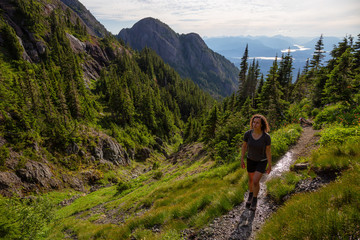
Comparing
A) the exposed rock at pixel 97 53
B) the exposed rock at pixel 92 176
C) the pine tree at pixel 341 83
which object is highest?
the exposed rock at pixel 97 53

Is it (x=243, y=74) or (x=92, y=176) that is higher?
(x=243, y=74)

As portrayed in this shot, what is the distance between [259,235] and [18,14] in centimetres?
9848

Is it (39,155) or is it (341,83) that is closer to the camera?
(341,83)

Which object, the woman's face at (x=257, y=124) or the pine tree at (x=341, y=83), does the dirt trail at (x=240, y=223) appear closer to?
the woman's face at (x=257, y=124)

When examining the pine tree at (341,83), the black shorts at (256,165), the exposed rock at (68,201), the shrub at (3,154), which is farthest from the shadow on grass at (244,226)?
the shrub at (3,154)

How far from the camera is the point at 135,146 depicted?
57625 mm

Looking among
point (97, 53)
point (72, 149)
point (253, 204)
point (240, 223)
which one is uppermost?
point (97, 53)

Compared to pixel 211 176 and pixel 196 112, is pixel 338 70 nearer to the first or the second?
pixel 211 176

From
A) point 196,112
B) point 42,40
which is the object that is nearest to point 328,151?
point 42,40

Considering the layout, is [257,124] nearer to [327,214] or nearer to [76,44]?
[327,214]

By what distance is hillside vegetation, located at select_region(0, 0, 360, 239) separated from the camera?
6.13 metres

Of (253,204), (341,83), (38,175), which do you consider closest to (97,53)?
(38,175)

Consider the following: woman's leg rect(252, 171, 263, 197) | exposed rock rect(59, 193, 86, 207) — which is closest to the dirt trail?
woman's leg rect(252, 171, 263, 197)

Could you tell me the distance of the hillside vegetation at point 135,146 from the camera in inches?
241
